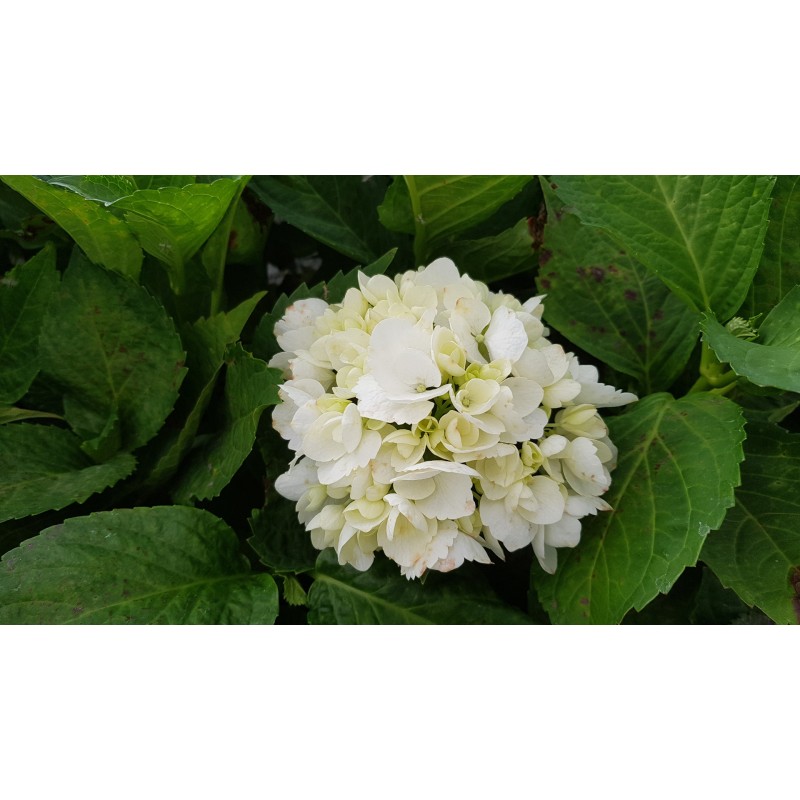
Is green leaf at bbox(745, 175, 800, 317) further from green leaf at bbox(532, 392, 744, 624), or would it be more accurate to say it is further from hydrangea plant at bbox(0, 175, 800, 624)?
green leaf at bbox(532, 392, 744, 624)

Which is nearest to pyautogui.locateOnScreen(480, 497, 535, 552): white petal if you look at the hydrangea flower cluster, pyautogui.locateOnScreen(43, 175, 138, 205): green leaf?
the hydrangea flower cluster

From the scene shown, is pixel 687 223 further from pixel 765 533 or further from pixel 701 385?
pixel 765 533

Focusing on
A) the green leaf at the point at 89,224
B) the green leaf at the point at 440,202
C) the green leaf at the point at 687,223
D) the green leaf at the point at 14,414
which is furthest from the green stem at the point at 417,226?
the green leaf at the point at 14,414

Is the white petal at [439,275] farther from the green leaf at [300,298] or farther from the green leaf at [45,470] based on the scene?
the green leaf at [45,470]

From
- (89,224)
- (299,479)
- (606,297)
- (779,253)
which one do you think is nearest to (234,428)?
(299,479)

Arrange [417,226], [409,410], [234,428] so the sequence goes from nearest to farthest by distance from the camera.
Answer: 1. [409,410]
2. [234,428]
3. [417,226]

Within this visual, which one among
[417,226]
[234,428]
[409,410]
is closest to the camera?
[409,410]

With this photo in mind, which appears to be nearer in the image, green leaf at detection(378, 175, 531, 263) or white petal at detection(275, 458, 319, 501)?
white petal at detection(275, 458, 319, 501)
